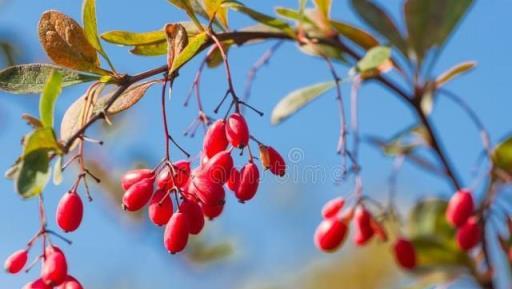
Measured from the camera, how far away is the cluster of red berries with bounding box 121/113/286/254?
3.89ft

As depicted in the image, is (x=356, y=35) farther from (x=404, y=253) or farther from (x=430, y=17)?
Result: (x=404, y=253)

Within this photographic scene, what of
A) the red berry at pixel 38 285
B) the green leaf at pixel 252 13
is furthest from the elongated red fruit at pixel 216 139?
the red berry at pixel 38 285

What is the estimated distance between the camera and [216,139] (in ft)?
4.04

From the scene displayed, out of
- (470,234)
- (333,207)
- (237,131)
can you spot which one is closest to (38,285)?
(237,131)

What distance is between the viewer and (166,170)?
1.28 m

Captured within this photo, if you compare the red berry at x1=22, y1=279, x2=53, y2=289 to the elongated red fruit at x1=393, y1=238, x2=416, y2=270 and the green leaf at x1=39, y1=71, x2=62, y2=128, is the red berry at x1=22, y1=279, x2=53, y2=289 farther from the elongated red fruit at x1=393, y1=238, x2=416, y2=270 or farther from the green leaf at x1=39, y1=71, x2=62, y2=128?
the elongated red fruit at x1=393, y1=238, x2=416, y2=270

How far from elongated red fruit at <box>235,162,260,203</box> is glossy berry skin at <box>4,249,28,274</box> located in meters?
0.36

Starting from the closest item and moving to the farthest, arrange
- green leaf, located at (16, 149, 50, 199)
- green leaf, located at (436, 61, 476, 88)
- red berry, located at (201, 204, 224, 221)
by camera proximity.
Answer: green leaf, located at (16, 149, 50, 199) → red berry, located at (201, 204, 224, 221) → green leaf, located at (436, 61, 476, 88)

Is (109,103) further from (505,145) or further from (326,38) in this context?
(505,145)

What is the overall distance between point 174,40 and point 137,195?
24 centimetres

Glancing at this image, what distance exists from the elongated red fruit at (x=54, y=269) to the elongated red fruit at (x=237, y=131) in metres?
0.31

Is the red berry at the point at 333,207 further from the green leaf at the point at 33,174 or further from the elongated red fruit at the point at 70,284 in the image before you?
the green leaf at the point at 33,174

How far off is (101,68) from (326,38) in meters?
0.44

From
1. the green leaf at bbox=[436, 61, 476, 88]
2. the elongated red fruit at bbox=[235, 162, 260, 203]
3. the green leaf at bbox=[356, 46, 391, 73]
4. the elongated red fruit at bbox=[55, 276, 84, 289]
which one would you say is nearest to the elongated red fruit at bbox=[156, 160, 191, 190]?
the elongated red fruit at bbox=[235, 162, 260, 203]
